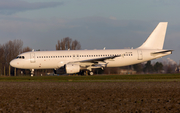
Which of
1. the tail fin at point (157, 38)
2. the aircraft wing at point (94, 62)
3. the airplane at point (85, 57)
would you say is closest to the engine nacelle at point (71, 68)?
the aircraft wing at point (94, 62)

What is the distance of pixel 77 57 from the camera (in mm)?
33969

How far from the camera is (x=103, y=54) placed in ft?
111

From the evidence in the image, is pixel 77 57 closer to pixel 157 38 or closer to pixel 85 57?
pixel 85 57

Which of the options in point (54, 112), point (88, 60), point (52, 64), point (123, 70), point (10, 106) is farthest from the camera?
point (123, 70)

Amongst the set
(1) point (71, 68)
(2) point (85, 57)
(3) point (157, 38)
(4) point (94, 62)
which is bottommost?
(1) point (71, 68)

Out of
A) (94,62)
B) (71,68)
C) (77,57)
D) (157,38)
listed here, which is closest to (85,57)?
(77,57)

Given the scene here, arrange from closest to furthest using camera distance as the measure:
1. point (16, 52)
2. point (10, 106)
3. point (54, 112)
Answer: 1. point (54, 112)
2. point (10, 106)
3. point (16, 52)

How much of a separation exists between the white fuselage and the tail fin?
1.49 meters

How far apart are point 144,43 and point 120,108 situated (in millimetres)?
29315

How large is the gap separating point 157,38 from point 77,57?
1204 centimetres

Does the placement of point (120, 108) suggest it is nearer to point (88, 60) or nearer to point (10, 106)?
point (10, 106)

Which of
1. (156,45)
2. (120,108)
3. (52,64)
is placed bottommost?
(120,108)

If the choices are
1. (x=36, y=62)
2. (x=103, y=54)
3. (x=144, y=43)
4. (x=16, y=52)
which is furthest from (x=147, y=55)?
(x=16, y=52)

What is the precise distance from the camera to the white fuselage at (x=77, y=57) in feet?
111
